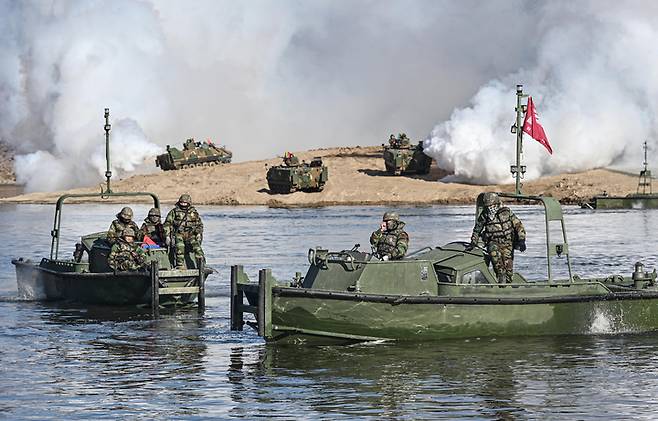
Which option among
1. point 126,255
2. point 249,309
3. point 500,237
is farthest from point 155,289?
point 500,237

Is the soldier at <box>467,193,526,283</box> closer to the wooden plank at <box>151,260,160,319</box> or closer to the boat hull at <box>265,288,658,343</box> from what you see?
the boat hull at <box>265,288,658,343</box>

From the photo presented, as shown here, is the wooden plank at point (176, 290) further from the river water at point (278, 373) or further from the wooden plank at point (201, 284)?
the river water at point (278, 373)

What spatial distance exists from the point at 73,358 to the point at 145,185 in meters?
64.7

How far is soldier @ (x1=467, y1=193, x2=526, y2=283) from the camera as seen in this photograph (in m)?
21.8

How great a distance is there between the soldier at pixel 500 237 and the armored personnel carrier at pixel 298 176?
179 feet

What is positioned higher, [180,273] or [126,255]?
[126,255]

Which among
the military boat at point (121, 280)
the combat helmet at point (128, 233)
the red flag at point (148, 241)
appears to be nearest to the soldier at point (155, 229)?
the red flag at point (148, 241)

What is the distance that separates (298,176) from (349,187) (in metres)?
4.53

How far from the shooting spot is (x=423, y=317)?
2061 cm

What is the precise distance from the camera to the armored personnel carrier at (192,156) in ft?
295

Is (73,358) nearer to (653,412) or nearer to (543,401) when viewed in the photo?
(543,401)

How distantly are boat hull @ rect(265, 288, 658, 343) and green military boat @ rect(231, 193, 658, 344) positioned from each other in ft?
0.05

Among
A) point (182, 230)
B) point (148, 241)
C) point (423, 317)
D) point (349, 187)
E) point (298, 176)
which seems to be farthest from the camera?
point (349, 187)

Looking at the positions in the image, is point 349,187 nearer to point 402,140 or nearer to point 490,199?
point 402,140
